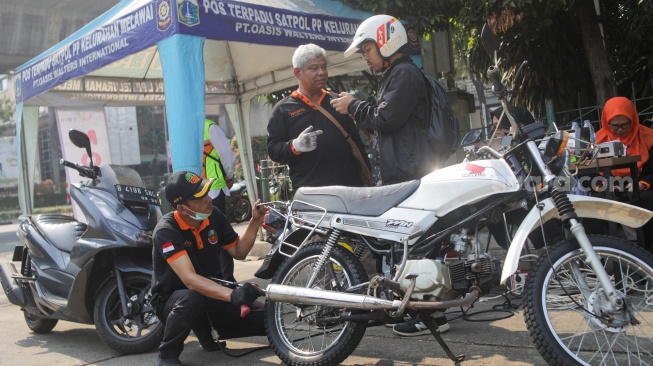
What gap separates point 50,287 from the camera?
455 cm

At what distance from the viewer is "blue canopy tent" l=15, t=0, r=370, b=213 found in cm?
543

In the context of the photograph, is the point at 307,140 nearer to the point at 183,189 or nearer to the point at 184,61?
the point at 183,189

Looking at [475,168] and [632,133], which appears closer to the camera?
[475,168]

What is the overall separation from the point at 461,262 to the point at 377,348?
0.97 metres

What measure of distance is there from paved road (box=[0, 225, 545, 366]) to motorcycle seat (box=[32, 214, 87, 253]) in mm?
743

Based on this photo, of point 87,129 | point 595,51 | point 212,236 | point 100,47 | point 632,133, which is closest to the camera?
point 212,236

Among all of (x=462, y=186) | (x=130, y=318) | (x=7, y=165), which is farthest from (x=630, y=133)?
(x=7, y=165)

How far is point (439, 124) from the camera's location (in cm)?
376

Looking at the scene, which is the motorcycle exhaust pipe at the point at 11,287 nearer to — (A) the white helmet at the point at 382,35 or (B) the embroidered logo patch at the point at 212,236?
(B) the embroidered logo patch at the point at 212,236

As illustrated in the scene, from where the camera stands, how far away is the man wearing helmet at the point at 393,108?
3691 millimetres

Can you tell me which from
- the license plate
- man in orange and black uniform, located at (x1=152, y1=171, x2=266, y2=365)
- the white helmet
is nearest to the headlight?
the white helmet

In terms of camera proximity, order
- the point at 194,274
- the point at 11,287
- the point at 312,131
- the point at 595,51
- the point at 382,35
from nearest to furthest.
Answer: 1. the point at 194,274
2. the point at 382,35
3. the point at 312,131
4. the point at 11,287
5. the point at 595,51

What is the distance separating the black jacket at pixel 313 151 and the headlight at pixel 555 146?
1.55 meters

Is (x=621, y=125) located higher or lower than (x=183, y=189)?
higher
